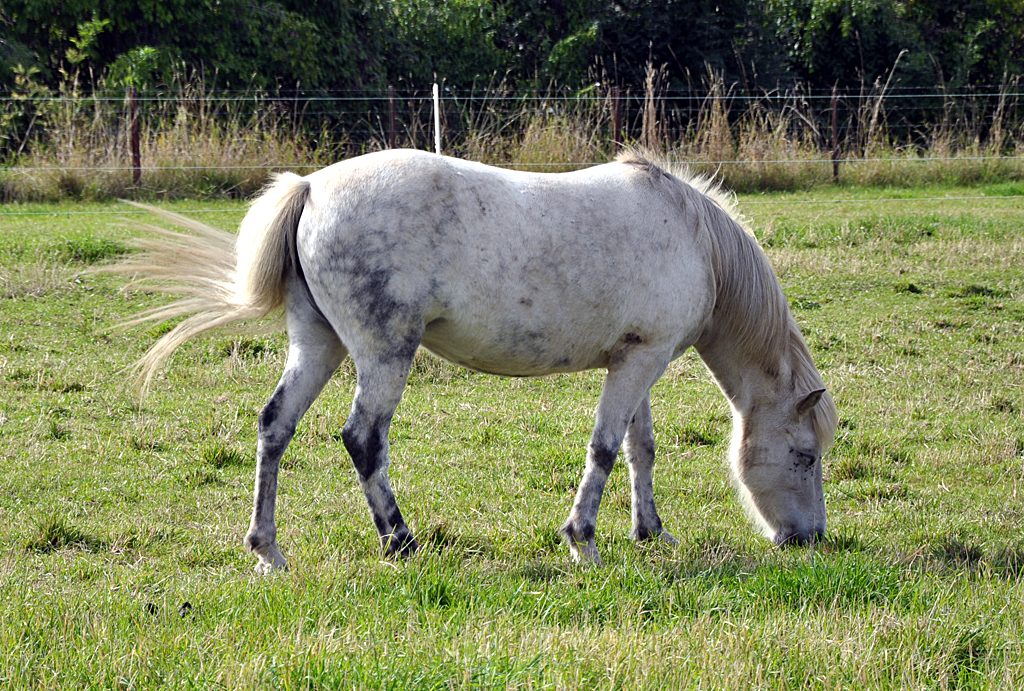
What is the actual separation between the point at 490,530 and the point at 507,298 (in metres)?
1.02

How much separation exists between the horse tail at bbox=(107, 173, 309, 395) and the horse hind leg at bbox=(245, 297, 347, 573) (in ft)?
0.58

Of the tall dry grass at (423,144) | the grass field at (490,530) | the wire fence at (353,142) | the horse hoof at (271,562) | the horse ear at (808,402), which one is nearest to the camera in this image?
the grass field at (490,530)

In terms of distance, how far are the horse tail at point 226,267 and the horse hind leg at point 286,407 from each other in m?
0.18

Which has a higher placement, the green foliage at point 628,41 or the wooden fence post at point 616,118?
the green foliage at point 628,41

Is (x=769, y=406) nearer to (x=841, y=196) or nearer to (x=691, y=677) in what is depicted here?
(x=691, y=677)

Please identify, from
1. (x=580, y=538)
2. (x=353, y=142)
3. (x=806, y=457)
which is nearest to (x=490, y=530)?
(x=580, y=538)

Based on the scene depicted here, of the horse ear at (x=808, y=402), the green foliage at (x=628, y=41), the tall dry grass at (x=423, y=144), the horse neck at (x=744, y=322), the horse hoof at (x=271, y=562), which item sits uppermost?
the green foliage at (x=628, y=41)

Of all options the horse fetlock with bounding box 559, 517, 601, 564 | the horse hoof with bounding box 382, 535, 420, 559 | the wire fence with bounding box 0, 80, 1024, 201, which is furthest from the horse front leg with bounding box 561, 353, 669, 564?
the wire fence with bounding box 0, 80, 1024, 201

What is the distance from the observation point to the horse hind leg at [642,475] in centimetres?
443

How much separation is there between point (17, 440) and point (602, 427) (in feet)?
10.8

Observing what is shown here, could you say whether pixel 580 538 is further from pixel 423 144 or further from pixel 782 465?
pixel 423 144

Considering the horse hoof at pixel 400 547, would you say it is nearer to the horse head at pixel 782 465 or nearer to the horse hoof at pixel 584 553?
the horse hoof at pixel 584 553

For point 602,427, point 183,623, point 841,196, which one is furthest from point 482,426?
point 841,196

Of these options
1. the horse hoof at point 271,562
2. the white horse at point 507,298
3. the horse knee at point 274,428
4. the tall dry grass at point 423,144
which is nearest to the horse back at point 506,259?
the white horse at point 507,298
